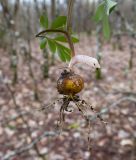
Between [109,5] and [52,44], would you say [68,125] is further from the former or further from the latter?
[109,5]

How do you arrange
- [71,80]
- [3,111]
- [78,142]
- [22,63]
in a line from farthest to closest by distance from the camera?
1. [22,63]
2. [3,111]
3. [78,142]
4. [71,80]

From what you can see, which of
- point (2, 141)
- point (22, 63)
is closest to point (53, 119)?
point (2, 141)

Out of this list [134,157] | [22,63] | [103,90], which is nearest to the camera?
[134,157]

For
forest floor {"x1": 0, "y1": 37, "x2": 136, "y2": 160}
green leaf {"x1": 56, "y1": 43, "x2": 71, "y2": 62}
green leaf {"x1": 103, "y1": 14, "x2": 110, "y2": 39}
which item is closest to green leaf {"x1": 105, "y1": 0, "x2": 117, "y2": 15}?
green leaf {"x1": 103, "y1": 14, "x2": 110, "y2": 39}

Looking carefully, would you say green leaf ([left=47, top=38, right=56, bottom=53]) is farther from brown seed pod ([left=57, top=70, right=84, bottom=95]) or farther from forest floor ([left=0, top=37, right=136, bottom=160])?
forest floor ([left=0, top=37, right=136, bottom=160])

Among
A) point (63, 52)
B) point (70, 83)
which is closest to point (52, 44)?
point (63, 52)

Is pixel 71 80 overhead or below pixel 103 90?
overhead

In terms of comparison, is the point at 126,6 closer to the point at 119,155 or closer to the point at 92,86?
the point at 92,86
